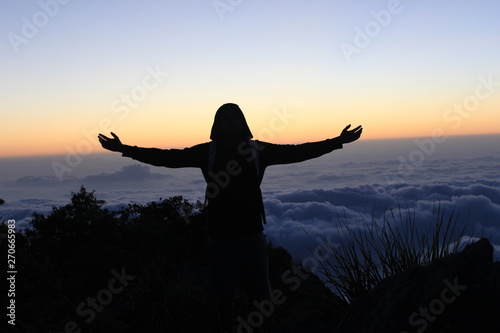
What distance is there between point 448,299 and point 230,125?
7.49 feet

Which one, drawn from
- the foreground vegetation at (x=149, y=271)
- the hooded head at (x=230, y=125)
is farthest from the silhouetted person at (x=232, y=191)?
the foreground vegetation at (x=149, y=271)

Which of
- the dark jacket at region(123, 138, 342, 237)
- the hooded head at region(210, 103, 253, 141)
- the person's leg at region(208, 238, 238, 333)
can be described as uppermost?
the hooded head at region(210, 103, 253, 141)

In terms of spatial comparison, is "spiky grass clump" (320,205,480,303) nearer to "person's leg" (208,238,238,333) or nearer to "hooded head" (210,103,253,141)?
"person's leg" (208,238,238,333)

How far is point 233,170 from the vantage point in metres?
3.82

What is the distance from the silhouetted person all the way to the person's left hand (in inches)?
11.8

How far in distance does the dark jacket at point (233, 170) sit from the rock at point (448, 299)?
1.36 meters

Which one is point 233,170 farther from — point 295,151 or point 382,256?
point 382,256

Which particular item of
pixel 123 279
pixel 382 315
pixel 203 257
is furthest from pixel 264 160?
pixel 203 257

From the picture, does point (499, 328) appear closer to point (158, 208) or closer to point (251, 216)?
point (251, 216)

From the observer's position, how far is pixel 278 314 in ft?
20.3

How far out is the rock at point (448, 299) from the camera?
2650mm

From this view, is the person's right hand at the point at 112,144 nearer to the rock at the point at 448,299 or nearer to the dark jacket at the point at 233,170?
the dark jacket at the point at 233,170

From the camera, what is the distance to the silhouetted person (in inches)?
→ 146

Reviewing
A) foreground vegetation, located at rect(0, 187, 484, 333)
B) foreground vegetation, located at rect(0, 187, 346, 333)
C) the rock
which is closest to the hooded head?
foreground vegetation, located at rect(0, 187, 484, 333)
